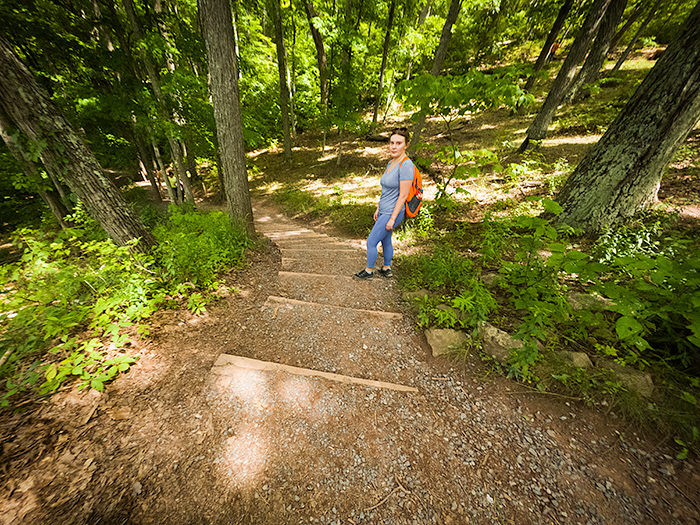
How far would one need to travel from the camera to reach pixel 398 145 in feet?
11.4

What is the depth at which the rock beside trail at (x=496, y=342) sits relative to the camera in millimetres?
2832

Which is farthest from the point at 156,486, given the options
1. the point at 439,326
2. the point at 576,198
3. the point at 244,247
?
the point at 576,198

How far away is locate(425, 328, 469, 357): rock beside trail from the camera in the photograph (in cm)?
302

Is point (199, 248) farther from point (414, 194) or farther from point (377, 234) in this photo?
point (414, 194)

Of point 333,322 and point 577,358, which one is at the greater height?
point 577,358

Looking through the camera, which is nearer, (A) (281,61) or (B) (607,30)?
(B) (607,30)

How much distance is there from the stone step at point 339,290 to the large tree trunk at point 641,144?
3979 millimetres

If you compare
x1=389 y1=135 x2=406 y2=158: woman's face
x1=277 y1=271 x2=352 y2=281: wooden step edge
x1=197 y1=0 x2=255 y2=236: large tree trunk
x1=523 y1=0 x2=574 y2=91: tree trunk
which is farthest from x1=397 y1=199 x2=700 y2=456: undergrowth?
x1=523 y1=0 x2=574 y2=91: tree trunk

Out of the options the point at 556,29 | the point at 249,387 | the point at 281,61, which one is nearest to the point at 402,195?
the point at 249,387

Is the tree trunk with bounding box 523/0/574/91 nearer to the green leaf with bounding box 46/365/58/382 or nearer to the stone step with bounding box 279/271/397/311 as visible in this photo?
Answer: the stone step with bounding box 279/271/397/311

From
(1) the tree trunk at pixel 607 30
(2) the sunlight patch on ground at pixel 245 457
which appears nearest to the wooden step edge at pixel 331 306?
(2) the sunlight patch on ground at pixel 245 457

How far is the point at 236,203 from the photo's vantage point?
5.70m

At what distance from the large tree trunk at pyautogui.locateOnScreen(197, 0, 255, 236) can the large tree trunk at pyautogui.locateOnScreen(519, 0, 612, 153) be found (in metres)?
9.69

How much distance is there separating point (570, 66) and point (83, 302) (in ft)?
47.3
